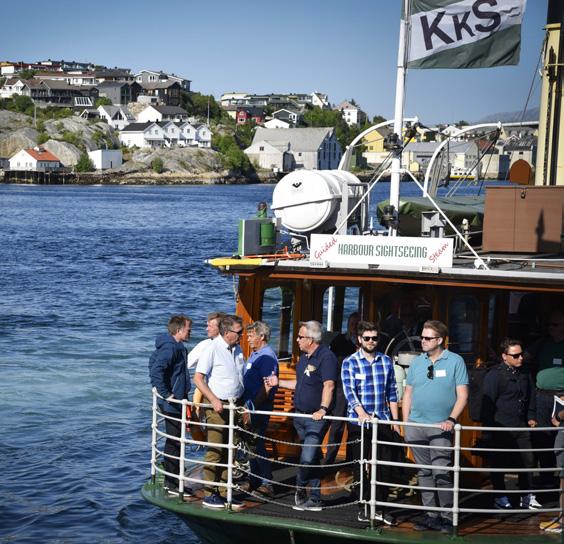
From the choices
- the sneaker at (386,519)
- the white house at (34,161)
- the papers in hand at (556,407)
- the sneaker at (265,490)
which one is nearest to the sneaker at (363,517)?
the sneaker at (386,519)

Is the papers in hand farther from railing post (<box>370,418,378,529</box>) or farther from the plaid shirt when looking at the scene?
railing post (<box>370,418,378,529</box>)

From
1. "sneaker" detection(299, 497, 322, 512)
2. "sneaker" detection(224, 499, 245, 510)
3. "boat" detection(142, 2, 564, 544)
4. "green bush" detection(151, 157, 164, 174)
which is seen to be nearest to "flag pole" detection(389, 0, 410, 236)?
"boat" detection(142, 2, 564, 544)

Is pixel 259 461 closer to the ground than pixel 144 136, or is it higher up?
closer to the ground

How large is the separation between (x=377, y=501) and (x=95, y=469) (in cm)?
752

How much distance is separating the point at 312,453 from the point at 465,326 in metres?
2.38

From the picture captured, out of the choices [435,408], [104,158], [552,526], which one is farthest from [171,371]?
[104,158]

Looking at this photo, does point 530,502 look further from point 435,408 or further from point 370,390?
point 370,390

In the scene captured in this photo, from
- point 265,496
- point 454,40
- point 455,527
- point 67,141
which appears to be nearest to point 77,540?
point 265,496

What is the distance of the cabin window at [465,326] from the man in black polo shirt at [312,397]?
1.84 meters

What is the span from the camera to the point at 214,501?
9.71 meters

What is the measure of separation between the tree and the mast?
163 m

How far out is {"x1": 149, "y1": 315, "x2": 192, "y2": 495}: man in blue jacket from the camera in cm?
1027

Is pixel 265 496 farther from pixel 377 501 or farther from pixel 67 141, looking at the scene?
pixel 67 141

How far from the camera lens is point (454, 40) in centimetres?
1116
